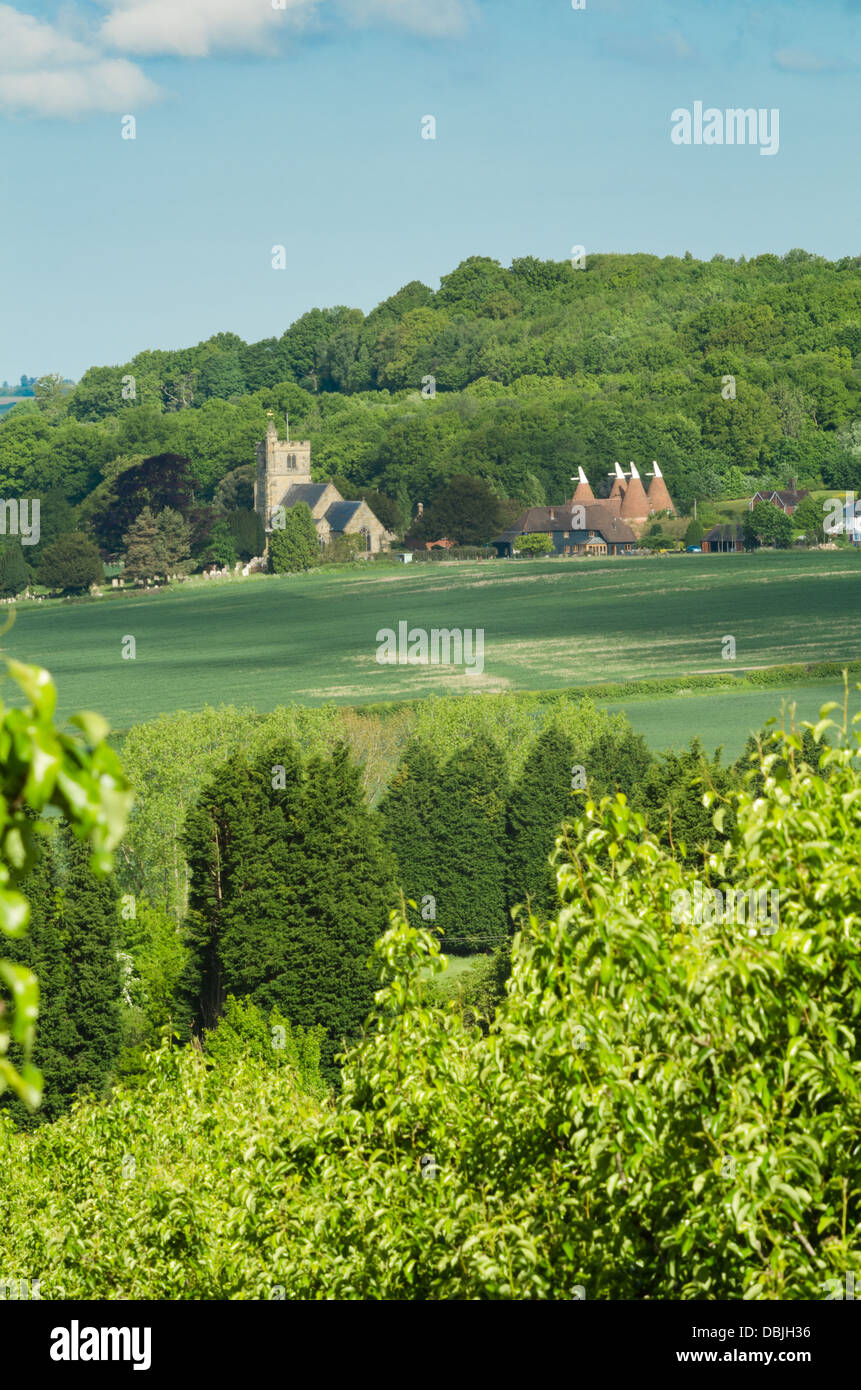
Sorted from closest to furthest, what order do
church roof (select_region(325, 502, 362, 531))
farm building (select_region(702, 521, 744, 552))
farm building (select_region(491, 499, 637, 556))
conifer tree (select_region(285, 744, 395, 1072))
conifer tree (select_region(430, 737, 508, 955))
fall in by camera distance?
conifer tree (select_region(285, 744, 395, 1072)) → conifer tree (select_region(430, 737, 508, 955)) → farm building (select_region(702, 521, 744, 552)) → farm building (select_region(491, 499, 637, 556)) → church roof (select_region(325, 502, 362, 531))

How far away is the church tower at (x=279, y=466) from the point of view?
632ft

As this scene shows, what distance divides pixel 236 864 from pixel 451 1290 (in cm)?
4070

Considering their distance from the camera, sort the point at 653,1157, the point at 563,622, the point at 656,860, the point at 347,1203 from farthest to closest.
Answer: the point at 563,622, the point at 347,1203, the point at 656,860, the point at 653,1157

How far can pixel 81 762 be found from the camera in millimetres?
5238

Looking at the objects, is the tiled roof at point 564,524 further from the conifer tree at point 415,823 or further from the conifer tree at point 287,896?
the conifer tree at point 287,896

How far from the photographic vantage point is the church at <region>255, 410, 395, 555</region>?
17888 centimetres

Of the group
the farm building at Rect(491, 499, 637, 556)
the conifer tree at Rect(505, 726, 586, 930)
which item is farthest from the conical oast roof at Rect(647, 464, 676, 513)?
the conifer tree at Rect(505, 726, 586, 930)

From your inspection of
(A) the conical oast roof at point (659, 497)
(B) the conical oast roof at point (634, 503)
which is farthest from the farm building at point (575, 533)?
(A) the conical oast roof at point (659, 497)

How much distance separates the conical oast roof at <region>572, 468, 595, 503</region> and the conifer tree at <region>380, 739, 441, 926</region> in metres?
126

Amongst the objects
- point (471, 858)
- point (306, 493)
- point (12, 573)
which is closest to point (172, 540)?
point (306, 493)

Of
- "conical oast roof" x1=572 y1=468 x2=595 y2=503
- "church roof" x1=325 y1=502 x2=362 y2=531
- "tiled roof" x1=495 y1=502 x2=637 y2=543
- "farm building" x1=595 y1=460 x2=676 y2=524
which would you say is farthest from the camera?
"conical oast roof" x1=572 y1=468 x2=595 y2=503

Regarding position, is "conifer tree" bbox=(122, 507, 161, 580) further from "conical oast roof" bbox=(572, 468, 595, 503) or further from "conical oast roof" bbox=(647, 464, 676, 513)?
"conical oast roof" bbox=(647, 464, 676, 513)
